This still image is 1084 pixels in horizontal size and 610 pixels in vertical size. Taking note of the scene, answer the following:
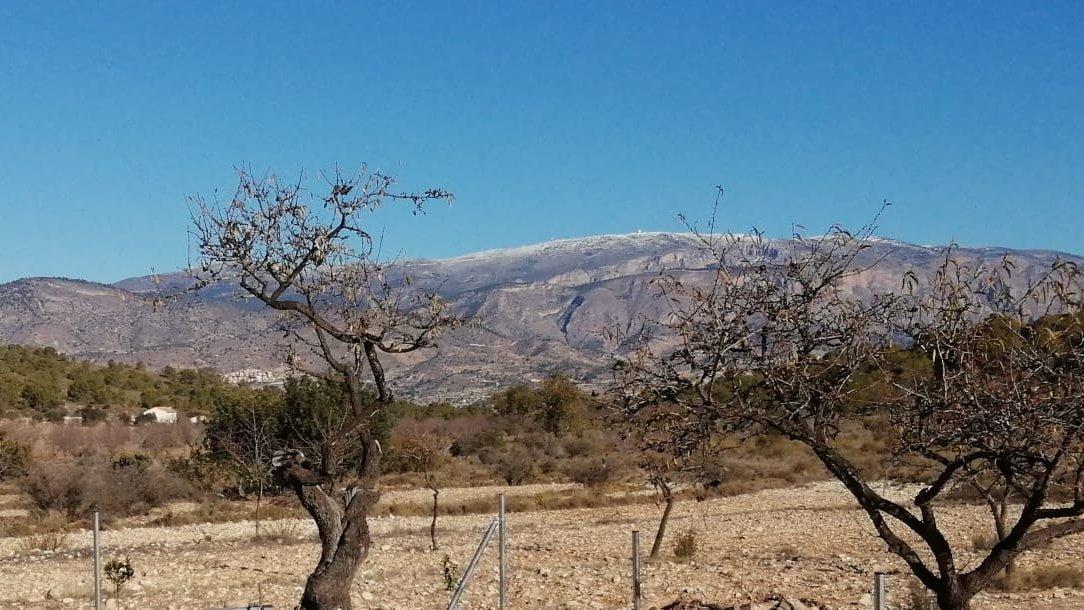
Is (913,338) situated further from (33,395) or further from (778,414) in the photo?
(33,395)

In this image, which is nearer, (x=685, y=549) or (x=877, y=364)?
(x=877, y=364)

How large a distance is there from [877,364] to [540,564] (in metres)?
10.8

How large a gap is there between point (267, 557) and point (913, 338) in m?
14.1

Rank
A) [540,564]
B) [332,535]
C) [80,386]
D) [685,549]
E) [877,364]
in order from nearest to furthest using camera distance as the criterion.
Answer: [877,364] → [332,535] → [540,564] → [685,549] → [80,386]

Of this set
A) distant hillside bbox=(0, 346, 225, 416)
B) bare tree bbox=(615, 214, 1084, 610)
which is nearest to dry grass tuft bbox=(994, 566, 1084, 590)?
bare tree bbox=(615, 214, 1084, 610)

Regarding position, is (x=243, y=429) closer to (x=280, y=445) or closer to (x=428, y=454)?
(x=280, y=445)

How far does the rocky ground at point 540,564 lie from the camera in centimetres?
1398

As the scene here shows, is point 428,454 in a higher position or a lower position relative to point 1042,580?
higher

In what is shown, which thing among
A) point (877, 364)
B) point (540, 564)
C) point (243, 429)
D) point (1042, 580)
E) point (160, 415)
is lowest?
point (1042, 580)

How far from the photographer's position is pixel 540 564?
55.0 ft

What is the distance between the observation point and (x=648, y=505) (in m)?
27.7

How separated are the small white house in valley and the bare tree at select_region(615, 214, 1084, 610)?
46844 mm

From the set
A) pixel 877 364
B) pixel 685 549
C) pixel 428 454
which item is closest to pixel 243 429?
pixel 428 454

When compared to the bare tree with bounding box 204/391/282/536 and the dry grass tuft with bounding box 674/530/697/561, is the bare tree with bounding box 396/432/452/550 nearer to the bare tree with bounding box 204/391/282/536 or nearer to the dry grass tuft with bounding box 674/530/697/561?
the bare tree with bounding box 204/391/282/536
